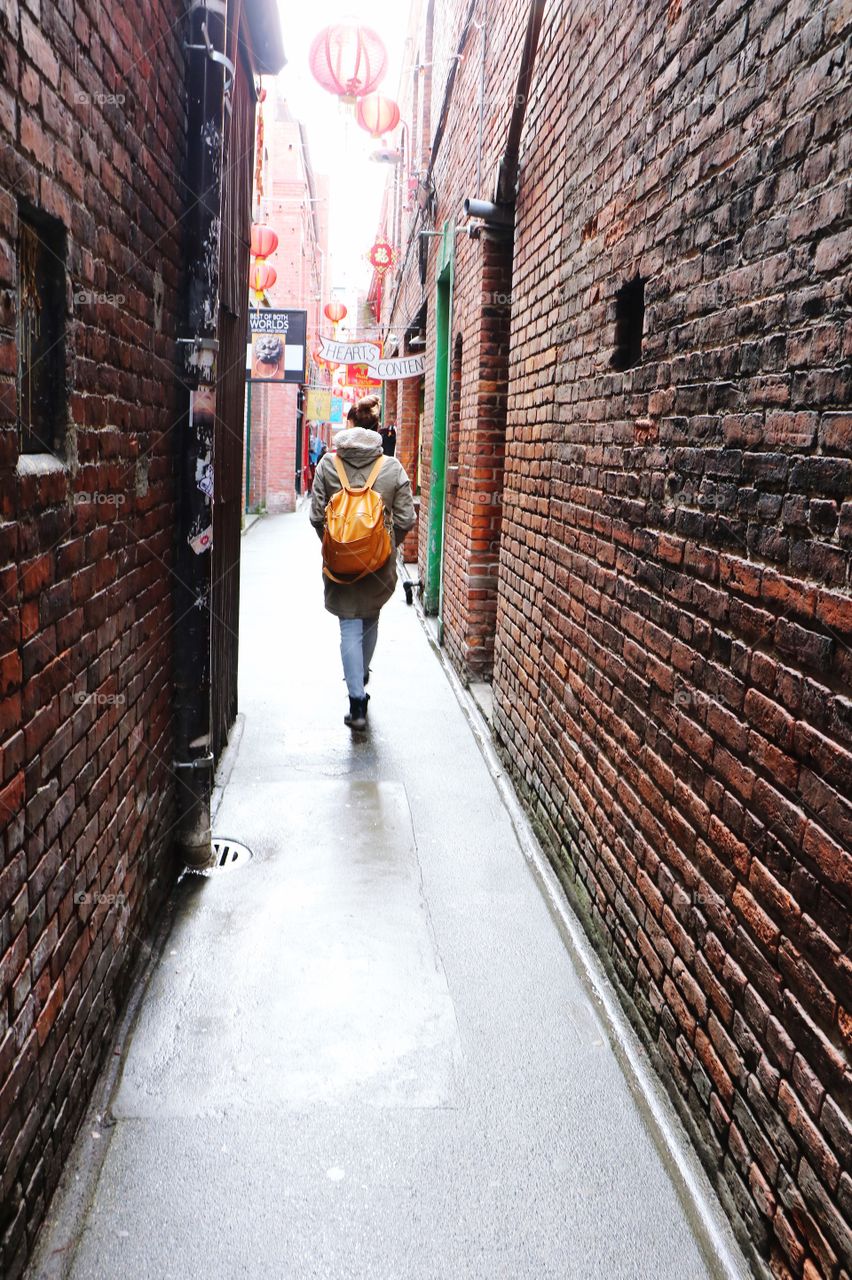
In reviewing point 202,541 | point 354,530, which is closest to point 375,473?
point 354,530

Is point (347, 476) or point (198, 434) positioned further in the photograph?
point (347, 476)

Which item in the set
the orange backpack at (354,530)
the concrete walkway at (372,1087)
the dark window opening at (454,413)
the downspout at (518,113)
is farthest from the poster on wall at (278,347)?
the concrete walkway at (372,1087)

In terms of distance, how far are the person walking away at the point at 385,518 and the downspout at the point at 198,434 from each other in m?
2.12

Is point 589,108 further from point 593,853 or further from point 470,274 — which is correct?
point 470,274

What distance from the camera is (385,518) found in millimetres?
6234

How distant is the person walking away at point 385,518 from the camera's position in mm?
6133

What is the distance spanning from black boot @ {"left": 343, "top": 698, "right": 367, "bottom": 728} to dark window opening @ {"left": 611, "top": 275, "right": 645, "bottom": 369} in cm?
313

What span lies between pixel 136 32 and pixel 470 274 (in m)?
5.23

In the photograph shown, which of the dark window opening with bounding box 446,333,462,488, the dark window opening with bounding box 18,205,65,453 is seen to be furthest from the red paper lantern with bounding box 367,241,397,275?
the dark window opening with bounding box 18,205,65,453

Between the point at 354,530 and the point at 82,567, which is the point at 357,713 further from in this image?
the point at 82,567

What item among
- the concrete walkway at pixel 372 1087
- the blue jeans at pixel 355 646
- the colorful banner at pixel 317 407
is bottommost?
the concrete walkway at pixel 372 1087

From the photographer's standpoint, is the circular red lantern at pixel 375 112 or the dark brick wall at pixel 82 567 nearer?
the dark brick wall at pixel 82 567

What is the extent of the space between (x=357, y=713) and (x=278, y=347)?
41.2 feet

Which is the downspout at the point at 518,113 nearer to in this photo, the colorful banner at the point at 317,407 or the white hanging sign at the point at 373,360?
the white hanging sign at the point at 373,360
